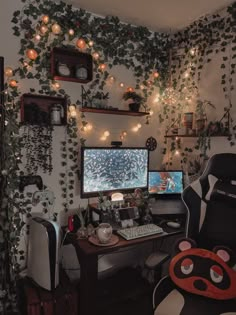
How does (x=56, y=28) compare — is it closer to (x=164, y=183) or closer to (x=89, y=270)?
(x=164, y=183)

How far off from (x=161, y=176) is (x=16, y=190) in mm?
1271

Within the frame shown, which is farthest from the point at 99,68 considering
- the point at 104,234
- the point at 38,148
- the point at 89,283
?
the point at 89,283

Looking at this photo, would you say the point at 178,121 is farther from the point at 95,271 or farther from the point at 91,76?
the point at 95,271

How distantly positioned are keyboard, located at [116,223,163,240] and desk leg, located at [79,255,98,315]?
0.30 m

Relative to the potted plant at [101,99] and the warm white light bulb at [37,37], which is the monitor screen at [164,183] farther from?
the warm white light bulb at [37,37]

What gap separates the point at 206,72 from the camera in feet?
7.88

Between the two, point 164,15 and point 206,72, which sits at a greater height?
point 164,15

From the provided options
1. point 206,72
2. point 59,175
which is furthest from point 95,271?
point 206,72

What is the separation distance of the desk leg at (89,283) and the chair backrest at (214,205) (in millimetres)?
681

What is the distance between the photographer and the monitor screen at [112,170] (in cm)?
214

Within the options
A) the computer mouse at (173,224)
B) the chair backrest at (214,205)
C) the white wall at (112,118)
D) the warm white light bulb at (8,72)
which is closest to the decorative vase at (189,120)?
the white wall at (112,118)

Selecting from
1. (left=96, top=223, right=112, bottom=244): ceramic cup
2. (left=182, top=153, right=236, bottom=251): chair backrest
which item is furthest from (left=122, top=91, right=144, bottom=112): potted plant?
(left=96, top=223, right=112, bottom=244): ceramic cup

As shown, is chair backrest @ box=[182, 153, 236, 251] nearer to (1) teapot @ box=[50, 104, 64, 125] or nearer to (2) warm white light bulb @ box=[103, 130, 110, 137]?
(2) warm white light bulb @ box=[103, 130, 110, 137]

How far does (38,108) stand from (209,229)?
5.10ft
